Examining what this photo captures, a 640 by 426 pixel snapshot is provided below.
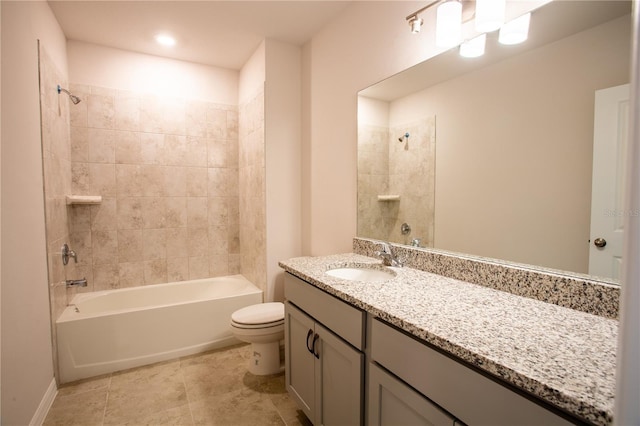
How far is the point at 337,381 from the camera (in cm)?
136

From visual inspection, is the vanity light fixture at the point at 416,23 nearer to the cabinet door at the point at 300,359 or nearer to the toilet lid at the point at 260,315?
the cabinet door at the point at 300,359

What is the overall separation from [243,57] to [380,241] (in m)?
2.31

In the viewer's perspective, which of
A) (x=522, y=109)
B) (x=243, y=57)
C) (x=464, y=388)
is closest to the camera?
(x=464, y=388)

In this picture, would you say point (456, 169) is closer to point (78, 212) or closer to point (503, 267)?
point (503, 267)

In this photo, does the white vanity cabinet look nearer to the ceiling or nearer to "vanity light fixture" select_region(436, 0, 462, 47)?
"vanity light fixture" select_region(436, 0, 462, 47)

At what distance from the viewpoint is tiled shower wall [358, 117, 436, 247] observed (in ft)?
5.51

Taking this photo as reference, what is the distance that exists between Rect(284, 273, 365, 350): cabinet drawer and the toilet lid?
1.71 ft

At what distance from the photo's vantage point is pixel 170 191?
3.13m

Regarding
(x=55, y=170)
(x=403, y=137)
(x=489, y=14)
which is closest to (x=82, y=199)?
(x=55, y=170)

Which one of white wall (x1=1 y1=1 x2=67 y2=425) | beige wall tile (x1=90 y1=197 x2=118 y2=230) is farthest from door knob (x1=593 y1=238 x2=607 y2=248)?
beige wall tile (x1=90 y1=197 x2=118 y2=230)

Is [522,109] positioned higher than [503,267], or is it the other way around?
[522,109]

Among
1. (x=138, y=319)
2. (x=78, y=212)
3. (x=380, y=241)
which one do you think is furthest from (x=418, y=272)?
(x=78, y=212)

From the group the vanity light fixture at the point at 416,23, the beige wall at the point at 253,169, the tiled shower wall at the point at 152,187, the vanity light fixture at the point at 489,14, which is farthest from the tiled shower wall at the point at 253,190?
the vanity light fixture at the point at 489,14

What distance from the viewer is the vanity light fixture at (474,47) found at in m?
1.35
